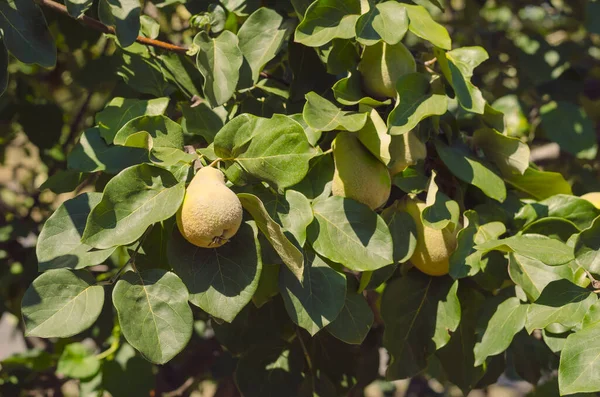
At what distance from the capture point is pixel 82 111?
191cm

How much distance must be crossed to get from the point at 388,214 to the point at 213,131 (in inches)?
10.7

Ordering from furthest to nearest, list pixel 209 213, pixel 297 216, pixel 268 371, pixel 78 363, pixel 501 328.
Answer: pixel 78 363
pixel 268 371
pixel 501 328
pixel 297 216
pixel 209 213

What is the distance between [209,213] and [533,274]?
0.47m

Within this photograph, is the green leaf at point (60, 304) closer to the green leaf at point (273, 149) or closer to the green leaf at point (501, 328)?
the green leaf at point (273, 149)

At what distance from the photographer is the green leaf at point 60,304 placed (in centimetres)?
82

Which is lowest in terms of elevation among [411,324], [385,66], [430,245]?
[411,324]

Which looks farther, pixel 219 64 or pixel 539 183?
pixel 539 183

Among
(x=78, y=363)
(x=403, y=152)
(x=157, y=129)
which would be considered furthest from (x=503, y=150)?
(x=78, y=363)

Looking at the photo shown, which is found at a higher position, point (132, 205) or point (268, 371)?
point (132, 205)

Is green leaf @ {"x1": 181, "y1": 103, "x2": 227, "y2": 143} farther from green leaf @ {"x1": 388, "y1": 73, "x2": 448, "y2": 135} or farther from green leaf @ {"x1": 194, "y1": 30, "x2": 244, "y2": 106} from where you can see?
green leaf @ {"x1": 388, "y1": 73, "x2": 448, "y2": 135}

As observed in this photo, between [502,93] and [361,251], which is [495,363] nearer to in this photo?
[361,251]

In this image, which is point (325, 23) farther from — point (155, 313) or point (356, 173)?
point (155, 313)

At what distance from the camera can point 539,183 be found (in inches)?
46.4

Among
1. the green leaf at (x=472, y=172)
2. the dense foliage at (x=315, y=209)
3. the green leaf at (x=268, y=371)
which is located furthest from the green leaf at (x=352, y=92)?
the green leaf at (x=268, y=371)
